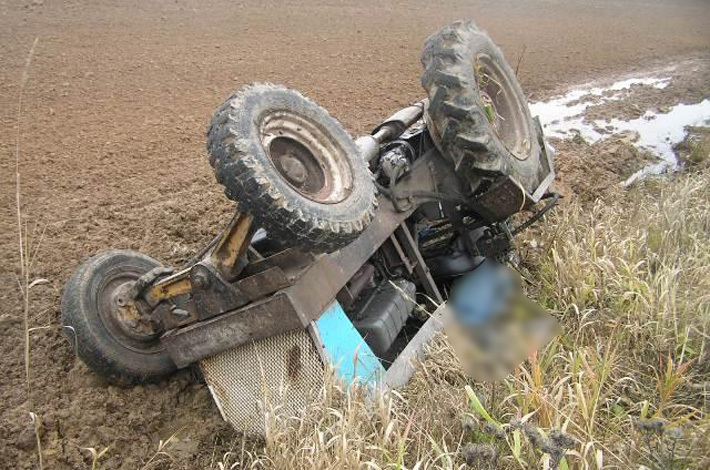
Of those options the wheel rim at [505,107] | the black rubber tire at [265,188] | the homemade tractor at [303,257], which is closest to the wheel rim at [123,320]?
the homemade tractor at [303,257]

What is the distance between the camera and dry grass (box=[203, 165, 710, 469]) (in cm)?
245

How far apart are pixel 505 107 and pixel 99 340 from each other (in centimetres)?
310

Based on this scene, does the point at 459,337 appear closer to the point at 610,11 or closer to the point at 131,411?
the point at 131,411

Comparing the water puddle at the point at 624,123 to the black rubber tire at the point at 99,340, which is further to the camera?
the water puddle at the point at 624,123

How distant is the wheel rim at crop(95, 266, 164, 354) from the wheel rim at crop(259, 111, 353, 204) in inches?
44.9

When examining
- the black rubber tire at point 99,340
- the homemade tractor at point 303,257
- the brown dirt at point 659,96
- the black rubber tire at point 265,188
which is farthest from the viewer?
the brown dirt at point 659,96

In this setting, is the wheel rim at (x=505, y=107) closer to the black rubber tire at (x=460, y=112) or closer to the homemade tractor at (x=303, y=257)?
the homemade tractor at (x=303, y=257)

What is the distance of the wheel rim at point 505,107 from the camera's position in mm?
4199

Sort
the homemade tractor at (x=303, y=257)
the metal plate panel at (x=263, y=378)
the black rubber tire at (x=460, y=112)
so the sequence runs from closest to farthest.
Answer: the homemade tractor at (x=303, y=257), the metal plate panel at (x=263, y=378), the black rubber tire at (x=460, y=112)

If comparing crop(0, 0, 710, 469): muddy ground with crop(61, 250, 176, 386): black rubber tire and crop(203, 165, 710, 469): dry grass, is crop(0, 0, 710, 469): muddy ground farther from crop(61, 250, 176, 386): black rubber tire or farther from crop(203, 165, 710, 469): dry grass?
crop(203, 165, 710, 469): dry grass

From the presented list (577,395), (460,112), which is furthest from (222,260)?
(577,395)

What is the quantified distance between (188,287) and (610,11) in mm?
23092

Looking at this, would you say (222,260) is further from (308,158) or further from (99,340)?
(99,340)

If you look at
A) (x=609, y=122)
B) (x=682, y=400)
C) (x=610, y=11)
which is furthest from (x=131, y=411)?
(x=610, y=11)
